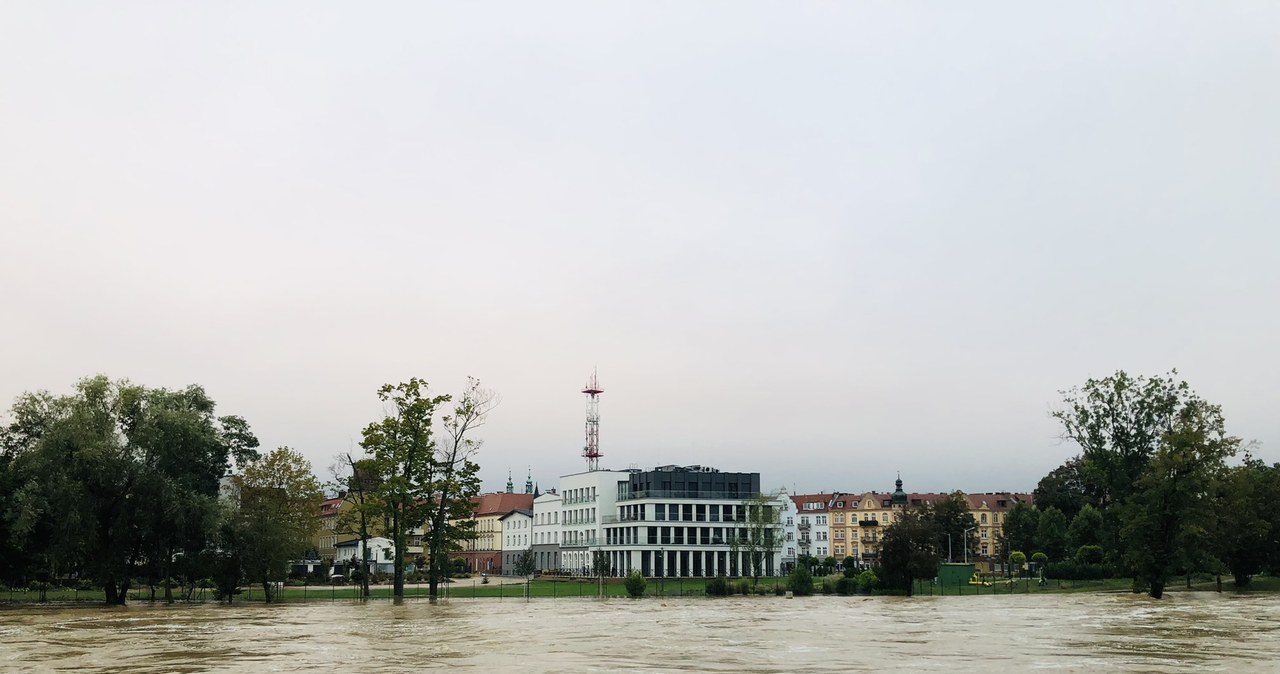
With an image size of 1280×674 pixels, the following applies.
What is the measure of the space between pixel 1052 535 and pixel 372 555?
268ft

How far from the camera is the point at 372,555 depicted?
141 m

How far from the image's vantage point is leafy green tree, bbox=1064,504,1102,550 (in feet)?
337

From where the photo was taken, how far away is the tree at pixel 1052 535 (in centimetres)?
11550

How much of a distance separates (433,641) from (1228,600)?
47.3m

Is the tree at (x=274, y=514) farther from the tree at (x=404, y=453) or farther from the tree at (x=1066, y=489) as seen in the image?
the tree at (x=1066, y=489)

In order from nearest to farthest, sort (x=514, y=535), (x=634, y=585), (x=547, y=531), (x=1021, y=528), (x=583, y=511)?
(x=634, y=585) → (x=1021, y=528) → (x=583, y=511) → (x=547, y=531) → (x=514, y=535)

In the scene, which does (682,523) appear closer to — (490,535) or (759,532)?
(759,532)

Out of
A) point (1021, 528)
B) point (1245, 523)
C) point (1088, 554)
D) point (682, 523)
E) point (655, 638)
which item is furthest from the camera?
point (1021, 528)

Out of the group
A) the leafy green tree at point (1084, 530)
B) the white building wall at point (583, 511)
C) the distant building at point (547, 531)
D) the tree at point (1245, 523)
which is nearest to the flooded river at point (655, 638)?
the tree at point (1245, 523)

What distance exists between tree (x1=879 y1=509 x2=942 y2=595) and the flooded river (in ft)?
46.4

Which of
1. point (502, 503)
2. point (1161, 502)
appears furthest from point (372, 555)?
point (1161, 502)

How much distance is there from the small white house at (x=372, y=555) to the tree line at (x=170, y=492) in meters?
36.5

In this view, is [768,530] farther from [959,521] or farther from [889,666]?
[889,666]

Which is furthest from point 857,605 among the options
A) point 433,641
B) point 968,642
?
point 433,641
